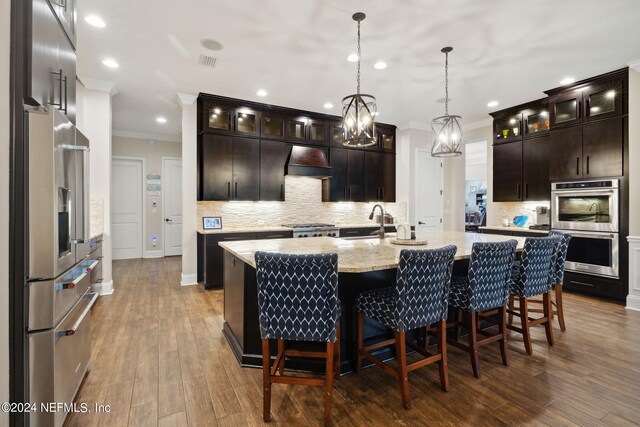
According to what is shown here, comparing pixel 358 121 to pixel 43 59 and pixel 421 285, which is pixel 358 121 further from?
pixel 43 59

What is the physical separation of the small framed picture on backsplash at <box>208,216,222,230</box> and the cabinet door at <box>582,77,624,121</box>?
565 cm

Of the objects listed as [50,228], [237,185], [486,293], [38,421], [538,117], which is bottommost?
[38,421]

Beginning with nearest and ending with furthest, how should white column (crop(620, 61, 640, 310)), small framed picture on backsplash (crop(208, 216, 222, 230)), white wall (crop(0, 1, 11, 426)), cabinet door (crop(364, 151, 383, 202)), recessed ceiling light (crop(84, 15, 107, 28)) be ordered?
white wall (crop(0, 1, 11, 426)) → recessed ceiling light (crop(84, 15, 107, 28)) → white column (crop(620, 61, 640, 310)) → small framed picture on backsplash (crop(208, 216, 222, 230)) → cabinet door (crop(364, 151, 383, 202))

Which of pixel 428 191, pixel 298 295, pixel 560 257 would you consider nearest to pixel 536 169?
pixel 428 191

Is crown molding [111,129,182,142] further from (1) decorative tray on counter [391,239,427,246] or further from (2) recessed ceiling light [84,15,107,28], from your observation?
(1) decorative tray on counter [391,239,427,246]

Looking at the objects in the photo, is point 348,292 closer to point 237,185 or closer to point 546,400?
point 546,400

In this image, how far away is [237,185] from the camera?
5.13 meters

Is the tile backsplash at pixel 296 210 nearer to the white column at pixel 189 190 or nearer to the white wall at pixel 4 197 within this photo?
the white column at pixel 189 190

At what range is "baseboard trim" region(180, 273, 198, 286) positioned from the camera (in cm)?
486

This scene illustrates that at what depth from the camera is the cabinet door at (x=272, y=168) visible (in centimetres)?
532

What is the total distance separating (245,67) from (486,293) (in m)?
3.61

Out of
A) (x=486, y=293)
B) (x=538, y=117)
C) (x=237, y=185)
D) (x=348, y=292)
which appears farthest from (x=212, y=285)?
(x=538, y=117)

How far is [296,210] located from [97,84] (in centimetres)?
356

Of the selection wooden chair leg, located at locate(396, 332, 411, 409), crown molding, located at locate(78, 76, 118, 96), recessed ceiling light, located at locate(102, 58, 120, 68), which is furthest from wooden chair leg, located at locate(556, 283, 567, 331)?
crown molding, located at locate(78, 76, 118, 96)
